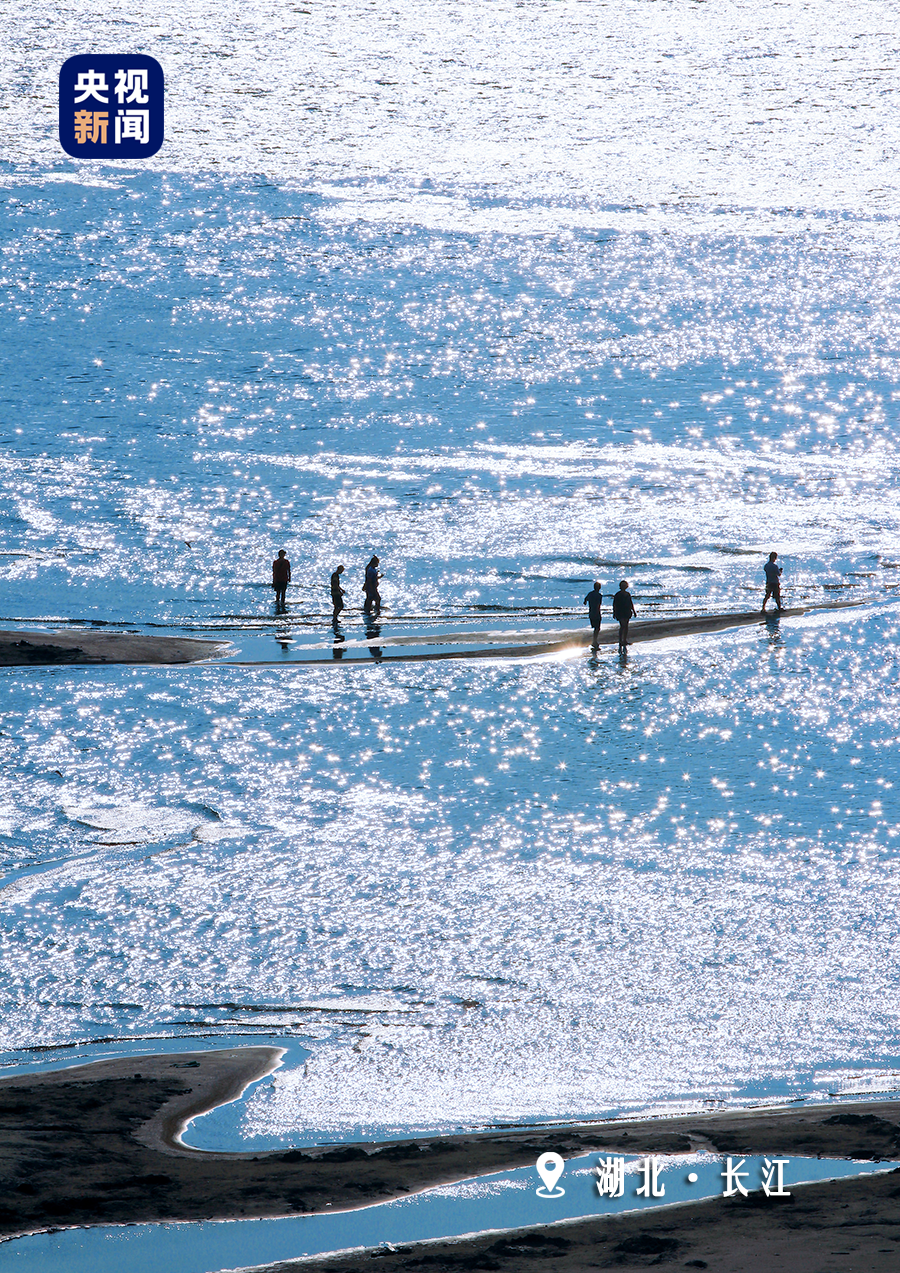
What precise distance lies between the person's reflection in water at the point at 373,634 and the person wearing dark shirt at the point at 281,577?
1.57 m

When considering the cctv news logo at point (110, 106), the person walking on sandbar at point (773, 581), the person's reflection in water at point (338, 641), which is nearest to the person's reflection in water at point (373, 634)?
the person's reflection in water at point (338, 641)

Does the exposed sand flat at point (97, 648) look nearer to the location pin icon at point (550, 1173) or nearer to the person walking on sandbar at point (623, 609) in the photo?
the person walking on sandbar at point (623, 609)

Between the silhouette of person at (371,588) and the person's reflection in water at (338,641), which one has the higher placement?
the silhouette of person at (371,588)

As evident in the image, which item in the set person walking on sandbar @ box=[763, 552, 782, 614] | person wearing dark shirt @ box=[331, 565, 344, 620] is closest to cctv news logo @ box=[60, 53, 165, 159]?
person wearing dark shirt @ box=[331, 565, 344, 620]

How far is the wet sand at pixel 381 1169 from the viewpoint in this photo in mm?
8055

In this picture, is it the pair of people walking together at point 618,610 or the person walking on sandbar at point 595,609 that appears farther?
the person walking on sandbar at point 595,609

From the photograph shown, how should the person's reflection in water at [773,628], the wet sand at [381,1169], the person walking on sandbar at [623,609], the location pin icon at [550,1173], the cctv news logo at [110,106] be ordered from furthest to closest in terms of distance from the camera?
the cctv news logo at [110,106], the person's reflection in water at [773,628], the person walking on sandbar at [623,609], the location pin icon at [550,1173], the wet sand at [381,1169]

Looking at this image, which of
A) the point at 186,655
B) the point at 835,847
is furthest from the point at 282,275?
the point at 835,847

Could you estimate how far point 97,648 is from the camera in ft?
73.6

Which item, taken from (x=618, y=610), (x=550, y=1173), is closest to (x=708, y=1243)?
(x=550, y=1173)

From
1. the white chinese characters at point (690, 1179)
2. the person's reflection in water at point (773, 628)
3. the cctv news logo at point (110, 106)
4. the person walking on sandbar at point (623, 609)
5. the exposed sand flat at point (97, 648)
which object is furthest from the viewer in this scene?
the cctv news logo at point (110, 106)

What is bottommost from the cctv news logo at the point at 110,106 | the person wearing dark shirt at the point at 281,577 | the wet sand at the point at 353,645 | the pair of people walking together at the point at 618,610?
the wet sand at the point at 353,645

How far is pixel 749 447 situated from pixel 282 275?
815 inches

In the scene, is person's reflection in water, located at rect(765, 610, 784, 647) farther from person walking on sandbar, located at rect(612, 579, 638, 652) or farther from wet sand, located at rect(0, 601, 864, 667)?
person walking on sandbar, located at rect(612, 579, 638, 652)
